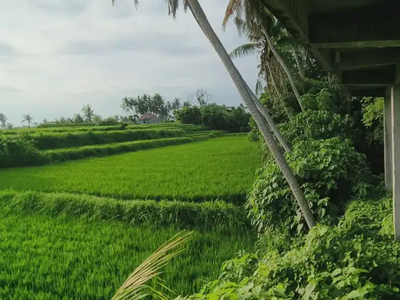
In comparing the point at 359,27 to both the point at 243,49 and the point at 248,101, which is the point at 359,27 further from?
the point at 243,49

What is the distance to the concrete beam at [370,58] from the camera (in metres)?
2.68

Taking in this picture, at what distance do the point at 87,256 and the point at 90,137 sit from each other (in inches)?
664

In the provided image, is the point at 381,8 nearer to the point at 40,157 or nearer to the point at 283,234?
the point at 283,234

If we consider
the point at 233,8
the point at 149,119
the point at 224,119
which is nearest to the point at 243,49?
the point at 233,8

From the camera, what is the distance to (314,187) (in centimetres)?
438

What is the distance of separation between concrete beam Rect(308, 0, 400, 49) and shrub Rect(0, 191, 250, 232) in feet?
13.8

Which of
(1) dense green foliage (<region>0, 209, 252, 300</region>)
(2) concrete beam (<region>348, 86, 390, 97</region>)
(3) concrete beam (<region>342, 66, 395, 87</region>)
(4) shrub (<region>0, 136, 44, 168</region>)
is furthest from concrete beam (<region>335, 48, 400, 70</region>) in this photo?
(4) shrub (<region>0, 136, 44, 168</region>)

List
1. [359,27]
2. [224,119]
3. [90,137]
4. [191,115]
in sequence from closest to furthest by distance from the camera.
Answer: [359,27] → [90,137] → [224,119] → [191,115]

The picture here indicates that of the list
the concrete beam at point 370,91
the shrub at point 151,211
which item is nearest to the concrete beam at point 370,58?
the concrete beam at point 370,91

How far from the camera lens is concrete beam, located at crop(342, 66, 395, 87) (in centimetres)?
339

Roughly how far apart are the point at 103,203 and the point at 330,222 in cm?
460

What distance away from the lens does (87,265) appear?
4180 mm

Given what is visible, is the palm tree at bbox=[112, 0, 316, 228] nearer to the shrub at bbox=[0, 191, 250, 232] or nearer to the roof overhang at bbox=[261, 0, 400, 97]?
the roof overhang at bbox=[261, 0, 400, 97]

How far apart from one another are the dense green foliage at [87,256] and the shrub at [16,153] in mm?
9123
